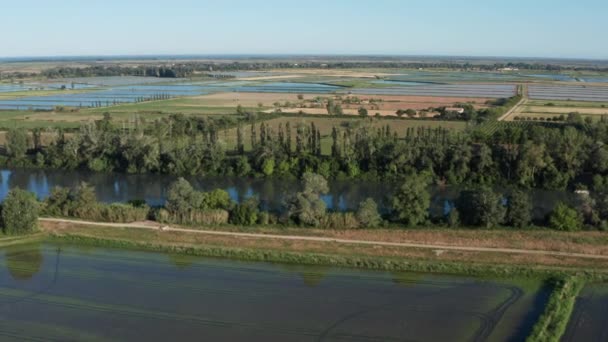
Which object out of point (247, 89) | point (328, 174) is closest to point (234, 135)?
point (328, 174)

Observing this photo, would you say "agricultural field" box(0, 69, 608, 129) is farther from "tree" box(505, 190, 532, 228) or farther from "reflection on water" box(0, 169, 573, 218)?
"tree" box(505, 190, 532, 228)

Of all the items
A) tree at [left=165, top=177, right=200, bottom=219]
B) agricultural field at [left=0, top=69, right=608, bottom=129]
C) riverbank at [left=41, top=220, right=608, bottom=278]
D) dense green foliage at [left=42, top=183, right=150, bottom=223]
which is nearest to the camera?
riverbank at [left=41, top=220, right=608, bottom=278]

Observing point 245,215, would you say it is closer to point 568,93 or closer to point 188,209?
point 188,209

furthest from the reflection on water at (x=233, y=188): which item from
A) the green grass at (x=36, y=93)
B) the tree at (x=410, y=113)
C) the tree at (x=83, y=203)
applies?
the green grass at (x=36, y=93)

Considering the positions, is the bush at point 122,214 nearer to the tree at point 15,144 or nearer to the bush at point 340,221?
the bush at point 340,221

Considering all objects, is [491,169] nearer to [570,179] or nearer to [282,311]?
[570,179]

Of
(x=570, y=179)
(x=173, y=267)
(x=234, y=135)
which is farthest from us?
(x=234, y=135)

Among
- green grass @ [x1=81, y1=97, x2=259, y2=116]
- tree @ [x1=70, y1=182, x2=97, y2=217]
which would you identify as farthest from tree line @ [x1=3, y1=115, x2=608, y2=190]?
green grass @ [x1=81, y1=97, x2=259, y2=116]
